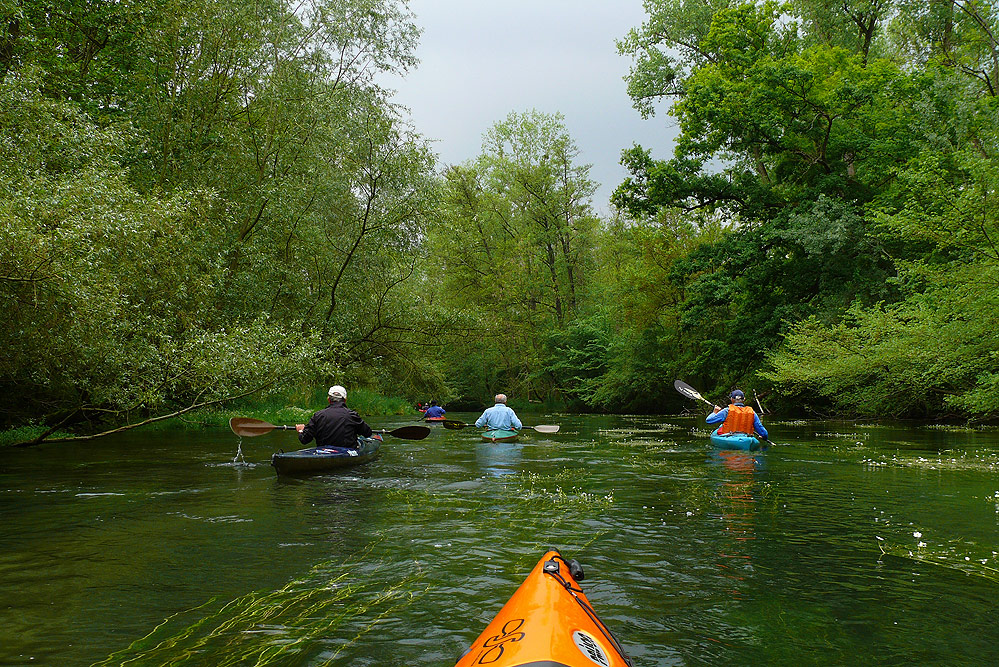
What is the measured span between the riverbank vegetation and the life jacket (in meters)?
5.35

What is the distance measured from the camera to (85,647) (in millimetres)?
4121

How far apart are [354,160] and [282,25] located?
18.1 ft

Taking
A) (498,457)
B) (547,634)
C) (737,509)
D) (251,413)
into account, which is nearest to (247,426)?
(498,457)

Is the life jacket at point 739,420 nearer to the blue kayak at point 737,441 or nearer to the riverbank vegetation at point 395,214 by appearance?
the blue kayak at point 737,441

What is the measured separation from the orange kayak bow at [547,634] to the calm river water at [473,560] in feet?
2.81

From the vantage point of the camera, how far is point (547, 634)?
9.43ft

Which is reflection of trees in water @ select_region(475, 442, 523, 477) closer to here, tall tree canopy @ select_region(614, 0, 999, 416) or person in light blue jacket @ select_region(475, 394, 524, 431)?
person in light blue jacket @ select_region(475, 394, 524, 431)

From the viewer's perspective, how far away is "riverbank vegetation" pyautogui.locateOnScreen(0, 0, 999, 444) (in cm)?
1189

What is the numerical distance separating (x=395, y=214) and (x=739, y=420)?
13.2 meters

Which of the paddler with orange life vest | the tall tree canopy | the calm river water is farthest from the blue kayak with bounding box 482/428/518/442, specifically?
the tall tree canopy

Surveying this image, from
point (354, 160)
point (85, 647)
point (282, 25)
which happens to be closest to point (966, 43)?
point (354, 160)

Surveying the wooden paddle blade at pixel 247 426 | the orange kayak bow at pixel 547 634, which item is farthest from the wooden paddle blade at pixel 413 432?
the orange kayak bow at pixel 547 634

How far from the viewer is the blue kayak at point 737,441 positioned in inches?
573

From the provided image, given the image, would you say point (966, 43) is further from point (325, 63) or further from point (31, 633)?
point (31, 633)
